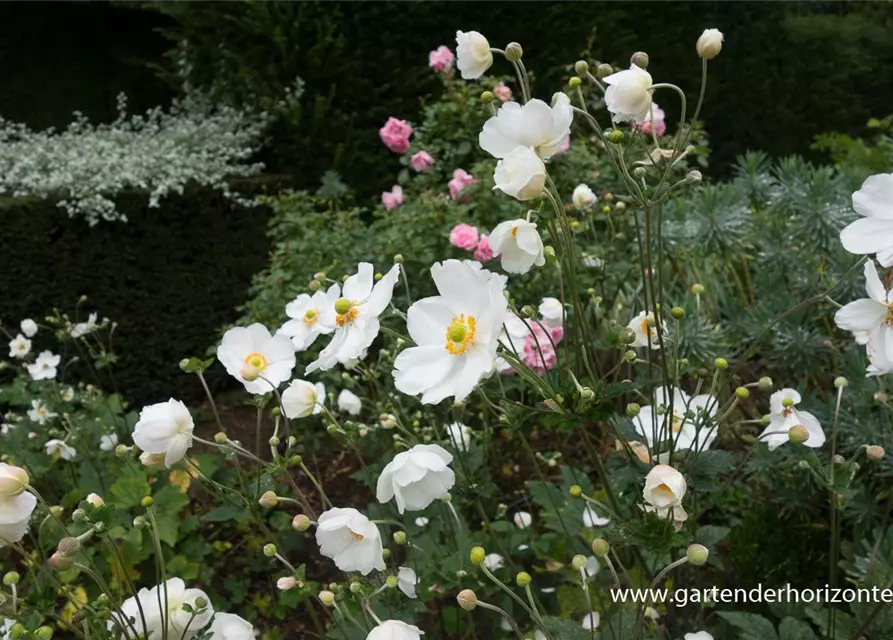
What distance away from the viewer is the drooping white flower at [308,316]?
108 centimetres

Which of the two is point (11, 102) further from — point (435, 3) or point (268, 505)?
point (268, 505)

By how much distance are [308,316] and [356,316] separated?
193 millimetres

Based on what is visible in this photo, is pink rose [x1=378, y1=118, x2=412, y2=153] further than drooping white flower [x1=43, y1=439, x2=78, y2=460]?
Yes

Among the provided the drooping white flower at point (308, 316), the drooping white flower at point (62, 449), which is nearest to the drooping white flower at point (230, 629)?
the drooping white flower at point (308, 316)

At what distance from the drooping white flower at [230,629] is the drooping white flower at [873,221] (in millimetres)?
890

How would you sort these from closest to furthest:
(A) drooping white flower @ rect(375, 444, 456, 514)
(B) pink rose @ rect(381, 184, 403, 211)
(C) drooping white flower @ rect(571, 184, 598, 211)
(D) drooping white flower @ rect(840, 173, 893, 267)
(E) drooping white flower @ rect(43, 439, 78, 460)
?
(D) drooping white flower @ rect(840, 173, 893, 267) < (A) drooping white flower @ rect(375, 444, 456, 514) < (C) drooping white flower @ rect(571, 184, 598, 211) < (E) drooping white flower @ rect(43, 439, 78, 460) < (B) pink rose @ rect(381, 184, 403, 211)

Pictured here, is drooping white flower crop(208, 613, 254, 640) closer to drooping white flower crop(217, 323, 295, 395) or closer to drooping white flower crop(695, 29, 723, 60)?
drooping white flower crop(217, 323, 295, 395)

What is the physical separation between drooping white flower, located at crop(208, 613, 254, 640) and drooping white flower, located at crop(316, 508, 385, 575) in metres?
0.16

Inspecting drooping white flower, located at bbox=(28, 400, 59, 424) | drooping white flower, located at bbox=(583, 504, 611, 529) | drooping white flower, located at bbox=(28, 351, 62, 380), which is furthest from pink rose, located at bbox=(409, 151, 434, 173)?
drooping white flower, located at bbox=(583, 504, 611, 529)

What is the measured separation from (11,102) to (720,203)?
4798 mm

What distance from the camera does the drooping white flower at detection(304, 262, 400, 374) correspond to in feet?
3.01

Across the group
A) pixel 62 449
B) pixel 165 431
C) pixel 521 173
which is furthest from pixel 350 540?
pixel 62 449

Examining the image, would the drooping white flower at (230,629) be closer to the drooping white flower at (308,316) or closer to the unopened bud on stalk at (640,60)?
the drooping white flower at (308,316)

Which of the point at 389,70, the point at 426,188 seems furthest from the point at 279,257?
the point at 389,70
